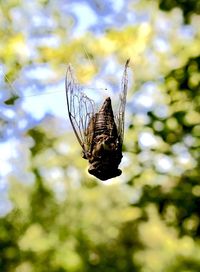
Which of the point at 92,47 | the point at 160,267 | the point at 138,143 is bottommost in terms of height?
the point at 160,267

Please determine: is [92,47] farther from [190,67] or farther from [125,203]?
[125,203]

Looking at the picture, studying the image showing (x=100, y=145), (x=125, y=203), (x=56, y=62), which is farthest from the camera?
(x=125, y=203)

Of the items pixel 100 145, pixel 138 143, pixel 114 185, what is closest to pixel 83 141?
pixel 100 145

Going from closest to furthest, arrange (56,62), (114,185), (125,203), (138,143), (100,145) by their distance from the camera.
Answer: (100,145) < (138,143) < (56,62) < (125,203) < (114,185)

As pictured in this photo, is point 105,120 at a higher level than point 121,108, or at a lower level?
lower

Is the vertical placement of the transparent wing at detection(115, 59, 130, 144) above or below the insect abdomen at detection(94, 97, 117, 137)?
above

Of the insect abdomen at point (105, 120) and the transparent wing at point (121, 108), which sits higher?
the transparent wing at point (121, 108)

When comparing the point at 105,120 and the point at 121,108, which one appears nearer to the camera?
the point at 105,120

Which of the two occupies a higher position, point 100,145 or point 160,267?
point 160,267
